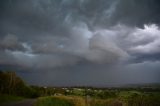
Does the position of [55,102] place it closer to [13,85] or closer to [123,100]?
[123,100]

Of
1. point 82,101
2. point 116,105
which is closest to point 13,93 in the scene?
point 82,101

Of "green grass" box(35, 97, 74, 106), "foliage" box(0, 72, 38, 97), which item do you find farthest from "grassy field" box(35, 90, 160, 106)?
"foliage" box(0, 72, 38, 97)

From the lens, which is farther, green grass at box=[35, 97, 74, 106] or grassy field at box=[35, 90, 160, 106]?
green grass at box=[35, 97, 74, 106]

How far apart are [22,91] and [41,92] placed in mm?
6542

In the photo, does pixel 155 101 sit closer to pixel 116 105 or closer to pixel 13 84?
pixel 116 105

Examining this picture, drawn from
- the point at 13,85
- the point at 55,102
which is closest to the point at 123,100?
the point at 55,102

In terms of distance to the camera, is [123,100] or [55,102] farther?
[55,102]

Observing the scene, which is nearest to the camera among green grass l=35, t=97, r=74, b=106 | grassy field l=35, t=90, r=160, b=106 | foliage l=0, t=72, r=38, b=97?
grassy field l=35, t=90, r=160, b=106

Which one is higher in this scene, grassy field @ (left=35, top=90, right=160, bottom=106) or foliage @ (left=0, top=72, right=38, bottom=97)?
foliage @ (left=0, top=72, right=38, bottom=97)

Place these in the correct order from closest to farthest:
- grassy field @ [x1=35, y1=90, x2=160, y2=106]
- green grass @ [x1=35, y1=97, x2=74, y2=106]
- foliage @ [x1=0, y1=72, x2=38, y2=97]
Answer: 1. grassy field @ [x1=35, y1=90, x2=160, y2=106]
2. green grass @ [x1=35, y1=97, x2=74, y2=106]
3. foliage @ [x1=0, y1=72, x2=38, y2=97]

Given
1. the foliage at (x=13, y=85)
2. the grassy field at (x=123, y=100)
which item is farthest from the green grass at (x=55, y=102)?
the foliage at (x=13, y=85)

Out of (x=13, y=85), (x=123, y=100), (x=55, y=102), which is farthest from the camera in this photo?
(x=13, y=85)

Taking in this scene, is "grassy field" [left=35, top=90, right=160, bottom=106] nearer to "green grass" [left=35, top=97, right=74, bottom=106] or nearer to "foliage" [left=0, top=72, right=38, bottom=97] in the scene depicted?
"green grass" [left=35, top=97, right=74, bottom=106]

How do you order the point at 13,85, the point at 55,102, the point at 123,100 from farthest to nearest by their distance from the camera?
the point at 13,85
the point at 55,102
the point at 123,100
